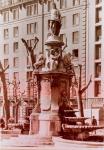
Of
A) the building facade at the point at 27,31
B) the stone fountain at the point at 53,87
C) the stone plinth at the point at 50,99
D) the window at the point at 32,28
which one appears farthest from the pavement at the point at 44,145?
the window at the point at 32,28

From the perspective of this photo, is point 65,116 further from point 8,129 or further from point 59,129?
point 8,129

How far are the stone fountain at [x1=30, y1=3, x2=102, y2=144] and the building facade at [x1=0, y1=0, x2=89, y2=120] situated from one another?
19.1 m

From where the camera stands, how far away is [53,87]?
17781mm

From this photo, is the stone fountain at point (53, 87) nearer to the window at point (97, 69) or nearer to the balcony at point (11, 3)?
the window at point (97, 69)

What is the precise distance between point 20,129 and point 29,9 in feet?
74.9

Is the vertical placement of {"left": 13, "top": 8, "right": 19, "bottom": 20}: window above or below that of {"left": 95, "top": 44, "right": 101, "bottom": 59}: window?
above

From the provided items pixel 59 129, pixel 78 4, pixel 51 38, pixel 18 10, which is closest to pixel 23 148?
pixel 59 129

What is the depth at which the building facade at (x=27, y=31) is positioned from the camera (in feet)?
127

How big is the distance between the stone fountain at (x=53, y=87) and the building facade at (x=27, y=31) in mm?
19101

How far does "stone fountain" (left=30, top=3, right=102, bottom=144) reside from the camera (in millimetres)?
17688

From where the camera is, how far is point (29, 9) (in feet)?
138

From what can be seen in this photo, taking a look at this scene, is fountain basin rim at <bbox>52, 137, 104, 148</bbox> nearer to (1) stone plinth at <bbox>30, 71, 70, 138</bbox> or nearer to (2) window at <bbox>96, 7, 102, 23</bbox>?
(1) stone plinth at <bbox>30, 71, 70, 138</bbox>

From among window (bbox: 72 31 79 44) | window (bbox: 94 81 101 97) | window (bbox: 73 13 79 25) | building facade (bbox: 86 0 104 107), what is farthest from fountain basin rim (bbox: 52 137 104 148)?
window (bbox: 73 13 79 25)

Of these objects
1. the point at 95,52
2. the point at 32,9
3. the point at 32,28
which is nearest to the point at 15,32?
the point at 32,28
